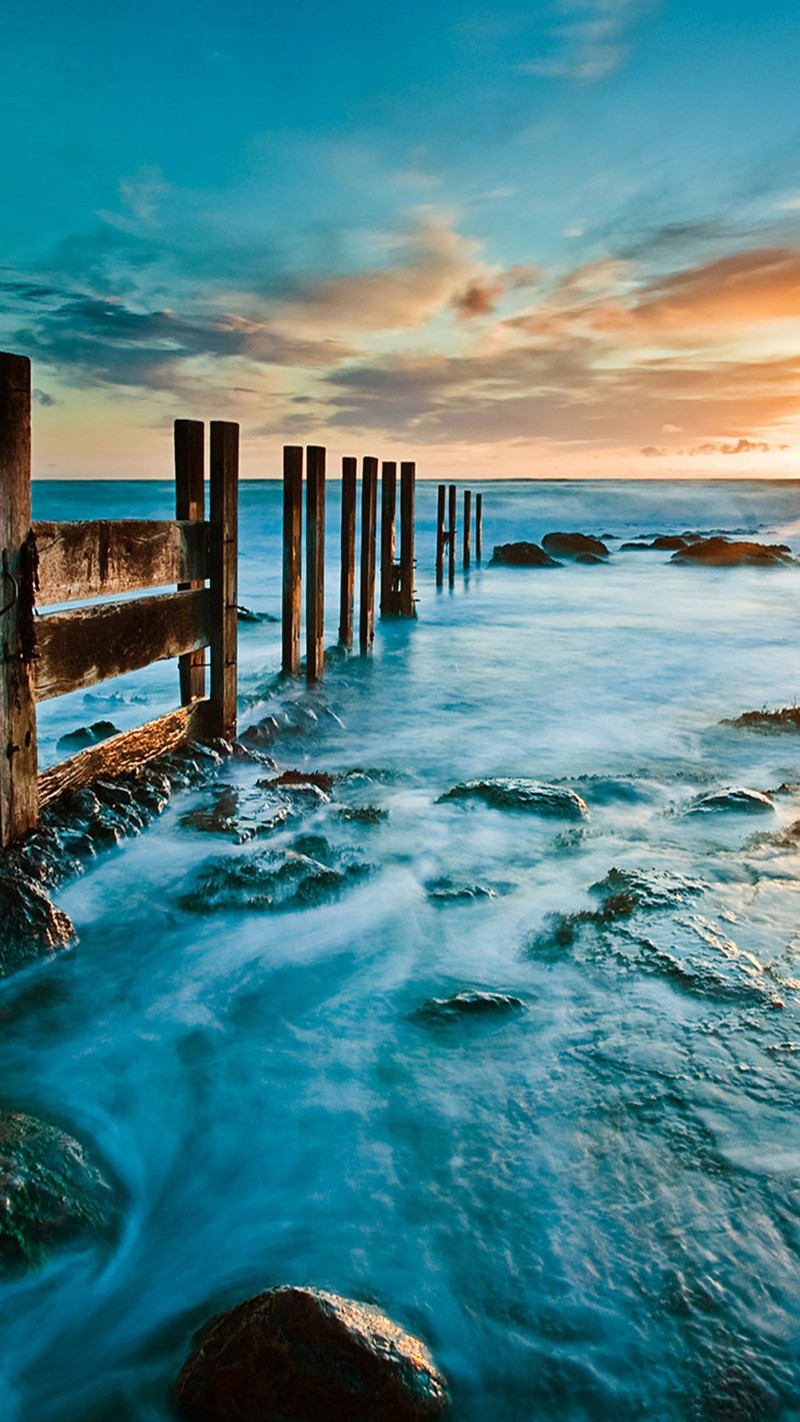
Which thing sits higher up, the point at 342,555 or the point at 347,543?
the point at 347,543

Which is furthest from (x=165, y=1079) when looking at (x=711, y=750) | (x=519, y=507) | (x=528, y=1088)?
(x=519, y=507)

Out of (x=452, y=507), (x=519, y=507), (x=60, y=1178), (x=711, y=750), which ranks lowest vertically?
(x=60, y=1178)

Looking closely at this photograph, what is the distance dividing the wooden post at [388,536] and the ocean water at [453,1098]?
29.6ft

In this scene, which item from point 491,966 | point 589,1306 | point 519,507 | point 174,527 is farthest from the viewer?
point 519,507

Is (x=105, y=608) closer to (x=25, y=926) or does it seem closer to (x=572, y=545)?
(x=25, y=926)

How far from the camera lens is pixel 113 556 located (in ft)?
16.5

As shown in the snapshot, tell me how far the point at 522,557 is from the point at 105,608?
2526cm

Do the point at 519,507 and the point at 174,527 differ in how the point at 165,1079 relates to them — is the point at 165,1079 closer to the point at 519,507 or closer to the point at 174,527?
the point at 174,527

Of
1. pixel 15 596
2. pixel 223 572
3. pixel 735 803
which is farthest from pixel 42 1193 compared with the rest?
pixel 735 803

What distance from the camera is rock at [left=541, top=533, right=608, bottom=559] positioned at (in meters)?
33.0

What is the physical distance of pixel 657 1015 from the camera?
359 centimetres

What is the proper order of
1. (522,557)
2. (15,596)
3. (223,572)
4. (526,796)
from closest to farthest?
1. (15,596)
2. (526,796)
3. (223,572)
4. (522,557)

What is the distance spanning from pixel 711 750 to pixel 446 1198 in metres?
5.80

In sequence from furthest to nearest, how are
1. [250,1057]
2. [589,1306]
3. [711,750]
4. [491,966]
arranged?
1. [711,750]
2. [491,966]
3. [250,1057]
4. [589,1306]
